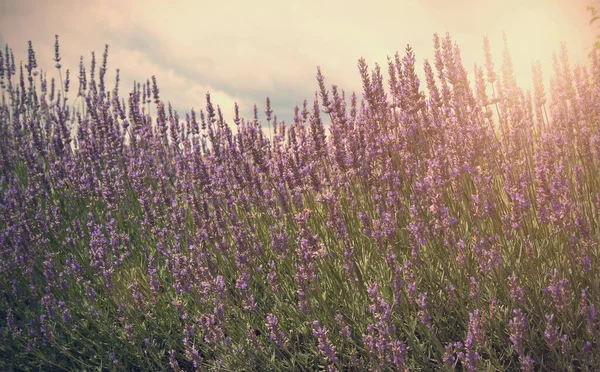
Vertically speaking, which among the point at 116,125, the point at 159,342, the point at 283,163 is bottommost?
the point at 159,342

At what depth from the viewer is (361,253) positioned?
3.37 metres

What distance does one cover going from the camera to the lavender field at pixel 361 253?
2.52 metres

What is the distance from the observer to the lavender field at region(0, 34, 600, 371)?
99.1 inches

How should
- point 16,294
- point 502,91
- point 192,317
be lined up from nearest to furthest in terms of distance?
point 192,317
point 16,294
point 502,91

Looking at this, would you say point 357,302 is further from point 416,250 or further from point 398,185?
point 398,185

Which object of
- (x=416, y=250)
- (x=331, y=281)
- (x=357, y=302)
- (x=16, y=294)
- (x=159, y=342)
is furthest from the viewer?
(x=16, y=294)

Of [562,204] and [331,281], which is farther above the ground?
[562,204]

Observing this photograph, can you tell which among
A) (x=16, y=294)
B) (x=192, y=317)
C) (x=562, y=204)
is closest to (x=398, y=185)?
(x=562, y=204)

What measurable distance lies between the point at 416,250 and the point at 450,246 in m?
0.18

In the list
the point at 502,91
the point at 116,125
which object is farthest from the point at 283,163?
the point at 116,125

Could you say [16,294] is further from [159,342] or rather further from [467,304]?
[467,304]

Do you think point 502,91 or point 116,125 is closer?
point 502,91

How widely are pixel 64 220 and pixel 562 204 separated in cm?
506

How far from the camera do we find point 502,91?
4.82 metres
